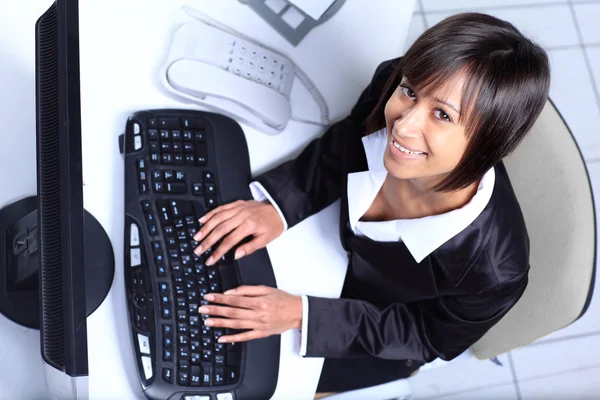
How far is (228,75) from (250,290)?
37cm

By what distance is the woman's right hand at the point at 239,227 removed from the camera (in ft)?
3.46

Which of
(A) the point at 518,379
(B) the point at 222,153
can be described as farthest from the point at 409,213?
(A) the point at 518,379

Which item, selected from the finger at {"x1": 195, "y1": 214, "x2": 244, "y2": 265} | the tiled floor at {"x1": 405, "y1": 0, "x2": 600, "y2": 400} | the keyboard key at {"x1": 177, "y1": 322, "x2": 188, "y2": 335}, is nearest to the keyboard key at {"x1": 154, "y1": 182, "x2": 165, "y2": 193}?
the finger at {"x1": 195, "y1": 214, "x2": 244, "y2": 265}

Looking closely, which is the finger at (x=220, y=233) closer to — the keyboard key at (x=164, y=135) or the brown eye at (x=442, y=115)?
the keyboard key at (x=164, y=135)

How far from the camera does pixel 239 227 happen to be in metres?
1.08

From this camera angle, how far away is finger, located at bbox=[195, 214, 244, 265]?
41.1 inches

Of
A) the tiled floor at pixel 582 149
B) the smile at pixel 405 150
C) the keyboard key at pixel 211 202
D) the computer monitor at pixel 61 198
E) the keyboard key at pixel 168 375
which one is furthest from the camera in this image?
the tiled floor at pixel 582 149

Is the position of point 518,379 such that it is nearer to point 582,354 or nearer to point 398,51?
point 582,354

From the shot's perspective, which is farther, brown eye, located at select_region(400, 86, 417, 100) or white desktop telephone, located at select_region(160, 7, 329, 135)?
→ white desktop telephone, located at select_region(160, 7, 329, 135)

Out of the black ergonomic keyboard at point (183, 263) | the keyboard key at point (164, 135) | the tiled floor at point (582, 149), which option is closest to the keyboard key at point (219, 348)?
the black ergonomic keyboard at point (183, 263)

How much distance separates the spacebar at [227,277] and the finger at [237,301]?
24 millimetres

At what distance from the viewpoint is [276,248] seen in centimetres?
113

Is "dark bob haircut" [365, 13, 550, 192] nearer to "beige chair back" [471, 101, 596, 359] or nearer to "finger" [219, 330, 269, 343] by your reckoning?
"beige chair back" [471, 101, 596, 359]

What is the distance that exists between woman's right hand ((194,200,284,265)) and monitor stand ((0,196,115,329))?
16 centimetres
